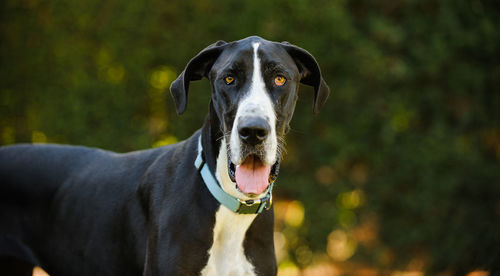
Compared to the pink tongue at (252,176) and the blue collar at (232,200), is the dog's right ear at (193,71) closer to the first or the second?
the blue collar at (232,200)

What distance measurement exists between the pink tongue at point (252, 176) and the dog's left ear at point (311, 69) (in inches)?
24.7

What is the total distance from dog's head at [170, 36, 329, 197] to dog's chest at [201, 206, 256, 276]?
0.56 feet

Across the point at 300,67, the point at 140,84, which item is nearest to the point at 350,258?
the point at 140,84

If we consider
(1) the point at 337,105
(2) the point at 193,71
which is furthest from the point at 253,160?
(1) the point at 337,105

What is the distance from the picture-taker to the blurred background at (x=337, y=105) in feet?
19.3

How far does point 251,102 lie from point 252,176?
38 centimetres

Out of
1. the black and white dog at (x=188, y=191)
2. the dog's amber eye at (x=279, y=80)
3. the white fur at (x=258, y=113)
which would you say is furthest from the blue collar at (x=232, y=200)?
the dog's amber eye at (x=279, y=80)

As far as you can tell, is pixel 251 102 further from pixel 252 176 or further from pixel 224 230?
pixel 224 230

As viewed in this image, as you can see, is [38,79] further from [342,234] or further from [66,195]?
[342,234]

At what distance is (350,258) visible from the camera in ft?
20.5

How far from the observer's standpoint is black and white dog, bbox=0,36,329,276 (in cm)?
304

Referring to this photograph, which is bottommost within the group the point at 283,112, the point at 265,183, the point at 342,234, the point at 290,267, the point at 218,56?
the point at 290,267

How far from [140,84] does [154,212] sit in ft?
9.21

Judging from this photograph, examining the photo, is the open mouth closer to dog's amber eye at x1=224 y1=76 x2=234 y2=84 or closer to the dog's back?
dog's amber eye at x1=224 y1=76 x2=234 y2=84
